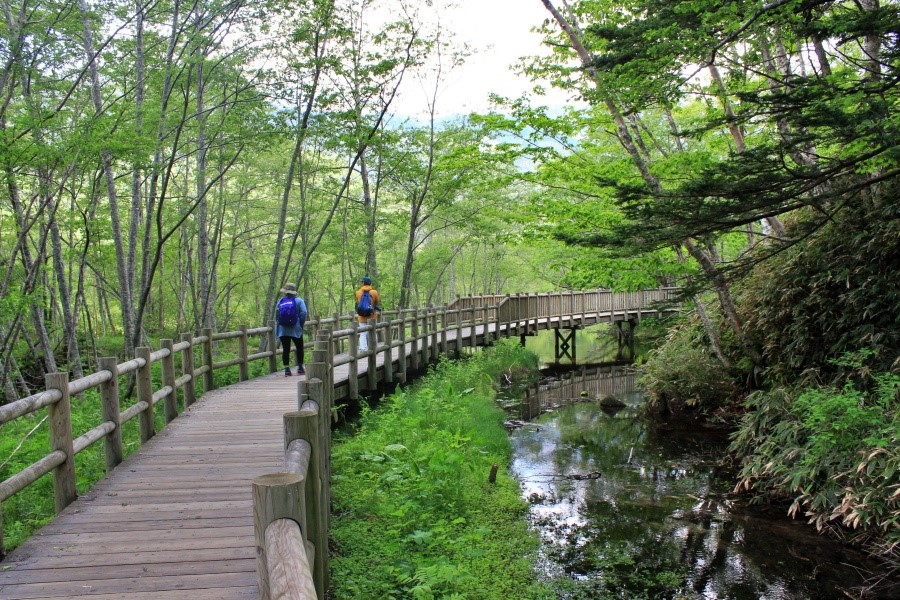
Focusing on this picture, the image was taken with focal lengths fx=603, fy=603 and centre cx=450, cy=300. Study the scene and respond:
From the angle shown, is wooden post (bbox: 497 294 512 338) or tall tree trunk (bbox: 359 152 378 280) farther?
wooden post (bbox: 497 294 512 338)

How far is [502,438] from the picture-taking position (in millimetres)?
11258

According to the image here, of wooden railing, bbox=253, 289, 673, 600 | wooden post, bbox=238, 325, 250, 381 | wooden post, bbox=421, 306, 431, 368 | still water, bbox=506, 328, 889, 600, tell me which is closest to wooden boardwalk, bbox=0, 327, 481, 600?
wooden railing, bbox=253, 289, 673, 600

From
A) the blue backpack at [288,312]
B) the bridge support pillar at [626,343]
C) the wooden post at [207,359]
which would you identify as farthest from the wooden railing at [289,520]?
the bridge support pillar at [626,343]

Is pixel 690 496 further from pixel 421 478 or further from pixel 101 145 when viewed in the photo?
pixel 101 145

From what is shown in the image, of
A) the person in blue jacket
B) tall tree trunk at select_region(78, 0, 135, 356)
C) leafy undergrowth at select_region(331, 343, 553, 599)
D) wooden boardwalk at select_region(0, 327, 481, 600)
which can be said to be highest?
tall tree trunk at select_region(78, 0, 135, 356)

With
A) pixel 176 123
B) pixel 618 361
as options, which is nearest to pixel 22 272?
pixel 176 123

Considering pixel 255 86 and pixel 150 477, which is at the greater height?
pixel 255 86

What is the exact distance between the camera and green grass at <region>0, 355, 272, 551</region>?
6.13m

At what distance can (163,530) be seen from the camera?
4.04 metres

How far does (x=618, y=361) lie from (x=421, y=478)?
1975cm

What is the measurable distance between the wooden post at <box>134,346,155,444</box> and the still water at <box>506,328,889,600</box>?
4518 millimetres

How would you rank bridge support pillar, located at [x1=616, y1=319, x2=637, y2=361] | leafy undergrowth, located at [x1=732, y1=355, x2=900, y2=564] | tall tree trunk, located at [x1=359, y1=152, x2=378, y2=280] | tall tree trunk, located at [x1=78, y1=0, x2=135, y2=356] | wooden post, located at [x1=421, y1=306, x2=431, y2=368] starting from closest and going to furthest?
leafy undergrowth, located at [x1=732, y1=355, x2=900, y2=564] < tall tree trunk, located at [x1=78, y1=0, x2=135, y2=356] < wooden post, located at [x1=421, y1=306, x2=431, y2=368] < tall tree trunk, located at [x1=359, y1=152, x2=378, y2=280] < bridge support pillar, located at [x1=616, y1=319, x2=637, y2=361]

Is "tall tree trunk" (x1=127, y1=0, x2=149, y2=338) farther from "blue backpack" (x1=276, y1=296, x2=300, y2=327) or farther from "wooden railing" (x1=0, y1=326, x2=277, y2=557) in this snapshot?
"wooden railing" (x1=0, y1=326, x2=277, y2=557)

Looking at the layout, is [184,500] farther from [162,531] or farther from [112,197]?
[112,197]
